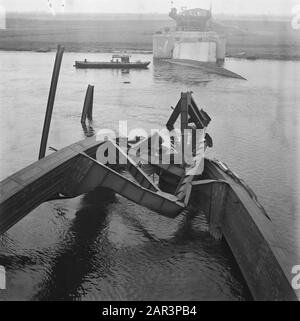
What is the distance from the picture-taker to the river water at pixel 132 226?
12555 millimetres

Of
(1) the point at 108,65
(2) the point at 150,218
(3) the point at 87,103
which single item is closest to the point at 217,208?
(2) the point at 150,218

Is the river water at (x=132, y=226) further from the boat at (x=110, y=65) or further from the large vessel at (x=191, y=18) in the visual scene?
the large vessel at (x=191, y=18)

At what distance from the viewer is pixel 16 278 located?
12.5 meters

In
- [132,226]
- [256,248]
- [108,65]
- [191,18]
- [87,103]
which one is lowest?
[132,226]

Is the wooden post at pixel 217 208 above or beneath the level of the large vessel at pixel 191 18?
beneath

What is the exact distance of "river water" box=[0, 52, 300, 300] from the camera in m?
12.6

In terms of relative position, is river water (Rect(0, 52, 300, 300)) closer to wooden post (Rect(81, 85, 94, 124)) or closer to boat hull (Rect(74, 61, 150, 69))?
wooden post (Rect(81, 85, 94, 124))

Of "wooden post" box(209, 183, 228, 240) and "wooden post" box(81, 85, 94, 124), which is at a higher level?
"wooden post" box(81, 85, 94, 124)

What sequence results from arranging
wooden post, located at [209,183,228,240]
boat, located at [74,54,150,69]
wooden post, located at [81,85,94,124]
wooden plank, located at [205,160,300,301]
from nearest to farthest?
1. wooden plank, located at [205,160,300,301]
2. wooden post, located at [209,183,228,240]
3. wooden post, located at [81,85,94,124]
4. boat, located at [74,54,150,69]

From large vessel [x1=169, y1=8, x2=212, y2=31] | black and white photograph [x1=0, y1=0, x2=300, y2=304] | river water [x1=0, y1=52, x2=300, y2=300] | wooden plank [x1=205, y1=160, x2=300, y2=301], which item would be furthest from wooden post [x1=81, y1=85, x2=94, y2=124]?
large vessel [x1=169, y1=8, x2=212, y2=31]

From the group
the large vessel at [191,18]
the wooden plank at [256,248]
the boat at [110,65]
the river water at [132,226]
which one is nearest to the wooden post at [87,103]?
the river water at [132,226]

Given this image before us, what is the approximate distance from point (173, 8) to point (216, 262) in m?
81.7

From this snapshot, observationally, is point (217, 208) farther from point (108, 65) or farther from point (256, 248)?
point (108, 65)

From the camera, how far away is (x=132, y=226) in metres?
16.1
